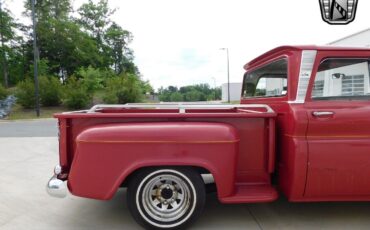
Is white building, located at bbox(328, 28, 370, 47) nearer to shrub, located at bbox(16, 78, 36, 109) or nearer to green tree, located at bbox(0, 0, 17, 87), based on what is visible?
shrub, located at bbox(16, 78, 36, 109)

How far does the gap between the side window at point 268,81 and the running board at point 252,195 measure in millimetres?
1044

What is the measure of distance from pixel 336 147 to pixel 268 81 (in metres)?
1.33

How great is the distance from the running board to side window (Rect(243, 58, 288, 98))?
1044 millimetres

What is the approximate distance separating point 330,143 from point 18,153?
7.12m

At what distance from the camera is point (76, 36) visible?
140 ft

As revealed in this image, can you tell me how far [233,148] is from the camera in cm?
313

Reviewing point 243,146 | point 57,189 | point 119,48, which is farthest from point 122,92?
point 119,48

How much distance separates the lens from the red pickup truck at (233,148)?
10.2 ft

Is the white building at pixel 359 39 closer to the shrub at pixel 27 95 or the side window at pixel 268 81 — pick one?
the side window at pixel 268 81

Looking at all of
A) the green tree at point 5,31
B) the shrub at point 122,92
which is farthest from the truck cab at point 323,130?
the green tree at point 5,31

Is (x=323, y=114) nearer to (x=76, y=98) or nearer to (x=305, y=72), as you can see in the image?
(x=305, y=72)

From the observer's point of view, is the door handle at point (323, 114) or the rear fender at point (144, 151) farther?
the door handle at point (323, 114)

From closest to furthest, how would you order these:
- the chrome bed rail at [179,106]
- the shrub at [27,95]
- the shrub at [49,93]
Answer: the chrome bed rail at [179,106] < the shrub at [27,95] < the shrub at [49,93]

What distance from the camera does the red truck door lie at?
3203mm
